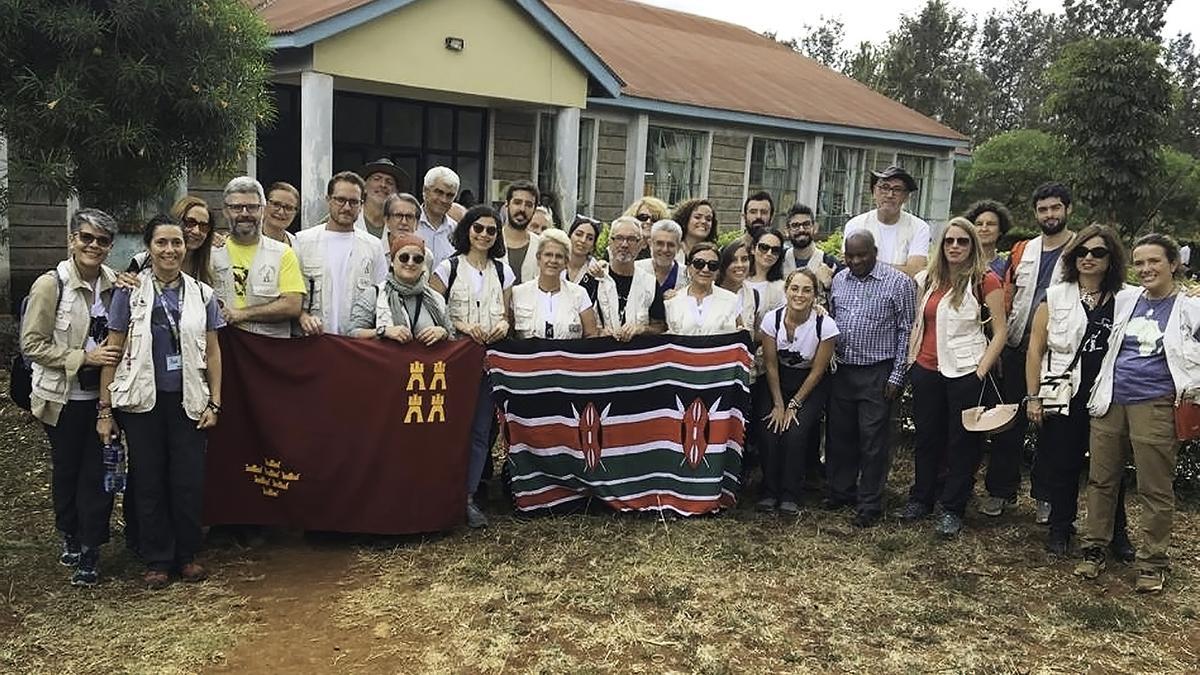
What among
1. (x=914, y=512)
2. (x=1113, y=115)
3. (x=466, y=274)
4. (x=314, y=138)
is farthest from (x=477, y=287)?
(x=1113, y=115)

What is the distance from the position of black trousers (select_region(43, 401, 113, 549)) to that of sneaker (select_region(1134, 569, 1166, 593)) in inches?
193

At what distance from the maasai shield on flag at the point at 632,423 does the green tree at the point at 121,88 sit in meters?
2.39

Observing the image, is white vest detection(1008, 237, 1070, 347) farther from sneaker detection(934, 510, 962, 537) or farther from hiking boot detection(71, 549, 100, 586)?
hiking boot detection(71, 549, 100, 586)

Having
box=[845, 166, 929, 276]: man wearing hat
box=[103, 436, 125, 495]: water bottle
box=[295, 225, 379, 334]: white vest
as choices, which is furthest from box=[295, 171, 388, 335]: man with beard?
box=[845, 166, 929, 276]: man wearing hat

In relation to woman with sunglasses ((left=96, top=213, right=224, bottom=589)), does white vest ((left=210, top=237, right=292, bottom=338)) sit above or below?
above

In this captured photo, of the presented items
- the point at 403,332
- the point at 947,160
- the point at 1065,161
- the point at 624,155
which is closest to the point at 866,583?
the point at 403,332

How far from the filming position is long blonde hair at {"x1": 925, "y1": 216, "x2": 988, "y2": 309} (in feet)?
17.3

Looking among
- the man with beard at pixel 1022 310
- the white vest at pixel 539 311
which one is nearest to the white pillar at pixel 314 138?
the white vest at pixel 539 311

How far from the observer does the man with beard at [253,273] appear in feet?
15.6

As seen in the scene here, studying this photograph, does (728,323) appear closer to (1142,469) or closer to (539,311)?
(539,311)

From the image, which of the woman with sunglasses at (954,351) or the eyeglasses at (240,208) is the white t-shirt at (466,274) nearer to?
the eyeglasses at (240,208)

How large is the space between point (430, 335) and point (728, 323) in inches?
67.7

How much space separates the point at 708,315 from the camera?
559 centimetres

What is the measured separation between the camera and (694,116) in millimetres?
15281
